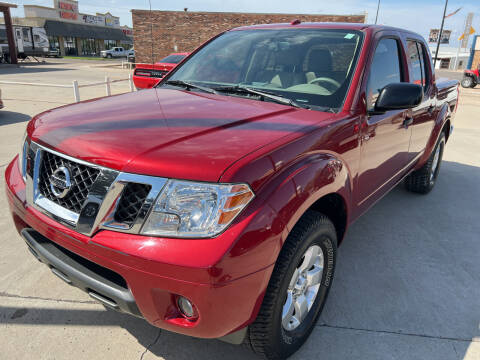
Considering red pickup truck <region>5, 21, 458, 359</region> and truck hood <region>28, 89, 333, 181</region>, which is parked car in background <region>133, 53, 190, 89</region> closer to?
red pickup truck <region>5, 21, 458, 359</region>

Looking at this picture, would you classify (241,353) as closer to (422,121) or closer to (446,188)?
(422,121)

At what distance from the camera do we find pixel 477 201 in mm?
4625

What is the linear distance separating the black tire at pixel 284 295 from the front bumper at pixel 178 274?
106mm

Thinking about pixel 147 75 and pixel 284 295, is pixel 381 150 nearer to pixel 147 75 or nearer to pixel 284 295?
pixel 284 295

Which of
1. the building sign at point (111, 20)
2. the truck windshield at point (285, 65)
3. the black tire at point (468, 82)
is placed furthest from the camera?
the building sign at point (111, 20)

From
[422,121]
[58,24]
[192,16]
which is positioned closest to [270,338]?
[422,121]

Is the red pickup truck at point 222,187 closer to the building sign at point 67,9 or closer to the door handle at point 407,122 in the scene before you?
the door handle at point 407,122

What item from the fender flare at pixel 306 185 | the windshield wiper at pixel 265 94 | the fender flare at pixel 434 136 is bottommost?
the fender flare at pixel 434 136

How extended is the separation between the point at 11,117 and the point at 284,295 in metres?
8.80

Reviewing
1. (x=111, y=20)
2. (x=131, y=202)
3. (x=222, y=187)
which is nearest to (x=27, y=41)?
(x=111, y=20)

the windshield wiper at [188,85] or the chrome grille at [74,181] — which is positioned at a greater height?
the windshield wiper at [188,85]

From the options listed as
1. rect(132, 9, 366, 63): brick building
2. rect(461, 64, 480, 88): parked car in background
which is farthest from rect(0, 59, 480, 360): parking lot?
rect(132, 9, 366, 63): brick building

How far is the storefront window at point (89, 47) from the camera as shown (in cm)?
5616

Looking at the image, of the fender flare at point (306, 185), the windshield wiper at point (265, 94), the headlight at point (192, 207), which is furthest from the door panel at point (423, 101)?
the headlight at point (192, 207)
